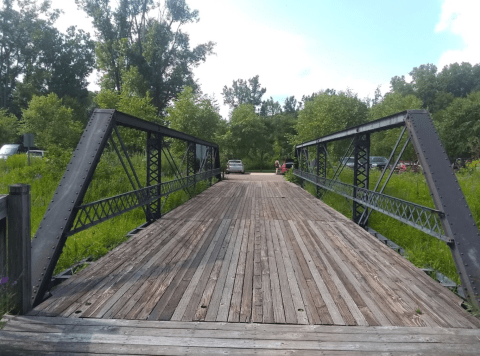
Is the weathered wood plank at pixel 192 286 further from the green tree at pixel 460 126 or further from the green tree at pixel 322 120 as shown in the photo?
the green tree at pixel 460 126

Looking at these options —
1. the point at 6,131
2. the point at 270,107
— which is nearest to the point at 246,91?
the point at 270,107

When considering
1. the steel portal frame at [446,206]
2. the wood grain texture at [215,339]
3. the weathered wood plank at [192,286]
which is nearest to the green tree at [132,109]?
the weathered wood plank at [192,286]

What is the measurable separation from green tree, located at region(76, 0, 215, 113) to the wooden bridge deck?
36.9m

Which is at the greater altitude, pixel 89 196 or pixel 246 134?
pixel 246 134

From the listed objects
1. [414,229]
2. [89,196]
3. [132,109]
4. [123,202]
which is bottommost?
[414,229]

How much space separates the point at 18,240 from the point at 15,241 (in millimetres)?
26

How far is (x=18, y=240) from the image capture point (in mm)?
3268

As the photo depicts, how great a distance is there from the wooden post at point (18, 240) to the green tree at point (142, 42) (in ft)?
127

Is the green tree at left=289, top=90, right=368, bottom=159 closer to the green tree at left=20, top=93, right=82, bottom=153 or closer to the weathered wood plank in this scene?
the green tree at left=20, top=93, right=82, bottom=153

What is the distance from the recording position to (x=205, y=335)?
9.85ft

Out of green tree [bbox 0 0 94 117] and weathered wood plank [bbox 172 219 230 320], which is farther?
green tree [bbox 0 0 94 117]

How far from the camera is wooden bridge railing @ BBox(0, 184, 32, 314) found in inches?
128

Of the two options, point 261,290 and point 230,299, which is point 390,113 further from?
point 230,299

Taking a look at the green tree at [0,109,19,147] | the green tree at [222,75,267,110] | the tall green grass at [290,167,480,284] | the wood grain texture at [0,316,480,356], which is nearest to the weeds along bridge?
the wood grain texture at [0,316,480,356]
